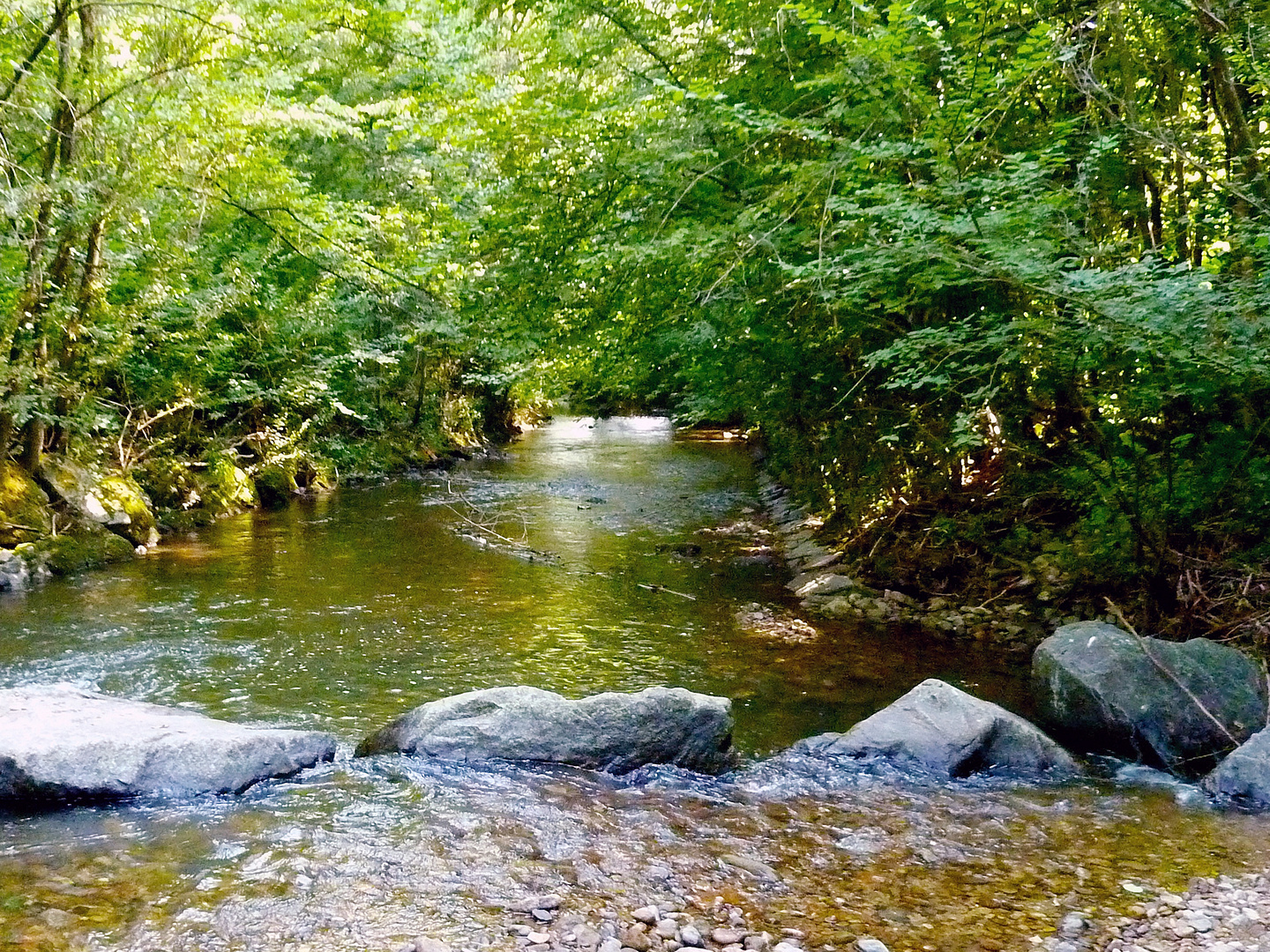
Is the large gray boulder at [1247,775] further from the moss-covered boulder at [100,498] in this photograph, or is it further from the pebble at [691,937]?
the moss-covered boulder at [100,498]

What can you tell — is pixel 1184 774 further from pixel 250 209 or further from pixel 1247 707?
pixel 250 209

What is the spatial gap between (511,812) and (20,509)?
9.53 m

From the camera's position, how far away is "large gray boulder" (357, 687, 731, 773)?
6336mm

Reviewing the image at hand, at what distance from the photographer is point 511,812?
557 centimetres

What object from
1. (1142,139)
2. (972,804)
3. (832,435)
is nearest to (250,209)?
(832,435)

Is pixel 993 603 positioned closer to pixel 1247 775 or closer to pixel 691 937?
pixel 1247 775

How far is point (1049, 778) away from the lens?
6215 mm

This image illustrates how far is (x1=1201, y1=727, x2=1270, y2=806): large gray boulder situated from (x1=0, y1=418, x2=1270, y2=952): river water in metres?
0.25

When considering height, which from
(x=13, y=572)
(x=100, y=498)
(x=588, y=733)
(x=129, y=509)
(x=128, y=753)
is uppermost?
(x=100, y=498)

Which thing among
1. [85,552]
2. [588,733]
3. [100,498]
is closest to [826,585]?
[588,733]

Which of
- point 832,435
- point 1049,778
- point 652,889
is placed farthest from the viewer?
point 832,435

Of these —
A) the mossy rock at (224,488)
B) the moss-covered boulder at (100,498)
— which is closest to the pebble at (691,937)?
the moss-covered boulder at (100,498)

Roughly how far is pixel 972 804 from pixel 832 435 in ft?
22.5

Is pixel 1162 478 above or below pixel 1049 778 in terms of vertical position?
above
